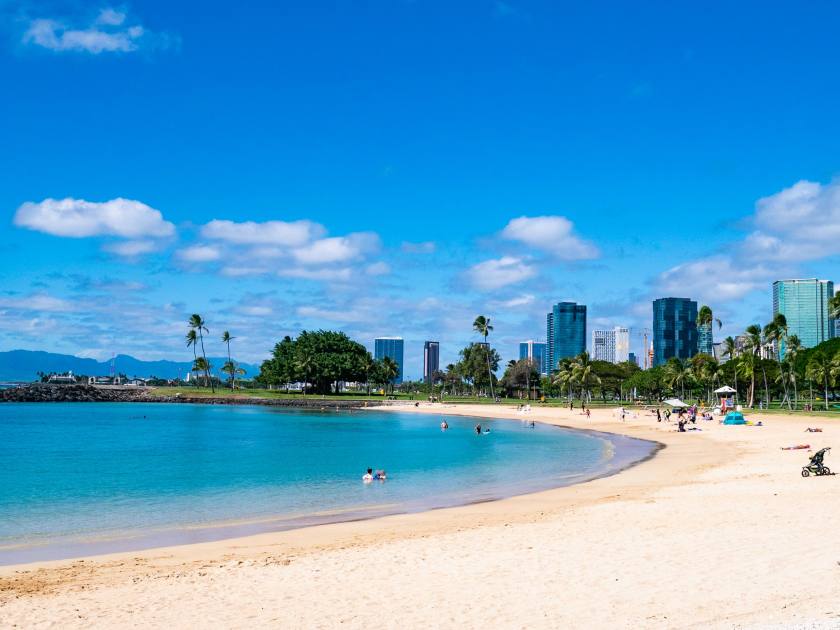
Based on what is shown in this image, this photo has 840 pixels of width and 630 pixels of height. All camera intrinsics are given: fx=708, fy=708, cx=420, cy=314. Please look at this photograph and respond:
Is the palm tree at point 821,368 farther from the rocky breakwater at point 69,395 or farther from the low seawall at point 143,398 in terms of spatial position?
the rocky breakwater at point 69,395

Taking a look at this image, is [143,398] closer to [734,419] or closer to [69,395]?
[69,395]

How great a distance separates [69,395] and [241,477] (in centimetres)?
15840

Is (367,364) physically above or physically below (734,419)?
above

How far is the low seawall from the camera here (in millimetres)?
132400

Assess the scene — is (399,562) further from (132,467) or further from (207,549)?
(132,467)

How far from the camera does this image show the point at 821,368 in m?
80.8

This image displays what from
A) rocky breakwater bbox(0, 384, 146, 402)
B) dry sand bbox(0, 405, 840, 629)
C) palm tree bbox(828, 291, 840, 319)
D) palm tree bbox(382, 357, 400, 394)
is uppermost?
palm tree bbox(828, 291, 840, 319)

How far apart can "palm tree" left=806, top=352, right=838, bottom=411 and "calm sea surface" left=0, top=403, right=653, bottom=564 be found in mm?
35532

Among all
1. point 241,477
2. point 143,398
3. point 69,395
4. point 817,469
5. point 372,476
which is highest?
point 817,469

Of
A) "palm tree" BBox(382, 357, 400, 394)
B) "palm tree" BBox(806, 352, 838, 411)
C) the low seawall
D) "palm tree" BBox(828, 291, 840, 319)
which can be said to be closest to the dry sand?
"palm tree" BBox(828, 291, 840, 319)

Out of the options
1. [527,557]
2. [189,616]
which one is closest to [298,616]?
[189,616]

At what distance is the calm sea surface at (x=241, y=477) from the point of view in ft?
68.7

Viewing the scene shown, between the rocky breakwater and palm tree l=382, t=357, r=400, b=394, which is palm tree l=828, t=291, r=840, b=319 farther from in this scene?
the rocky breakwater

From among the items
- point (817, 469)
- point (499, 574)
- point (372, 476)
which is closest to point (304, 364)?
point (372, 476)
